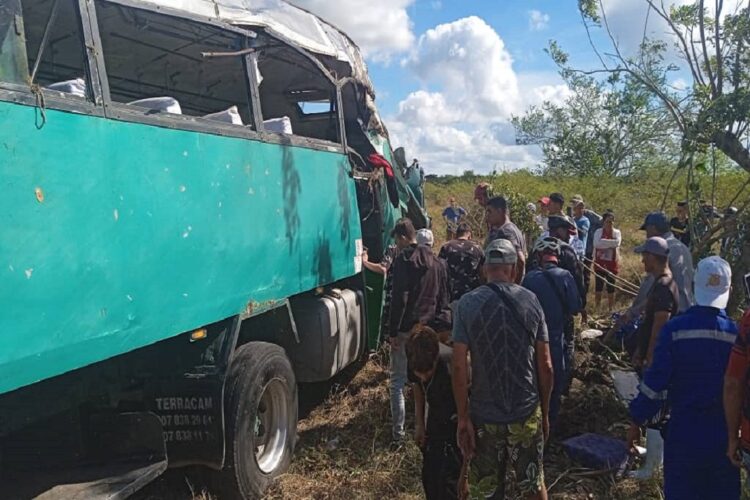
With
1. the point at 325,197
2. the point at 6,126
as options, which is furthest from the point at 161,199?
the point at 325,197

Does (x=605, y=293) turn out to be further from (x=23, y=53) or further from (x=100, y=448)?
(x=23, y=53)

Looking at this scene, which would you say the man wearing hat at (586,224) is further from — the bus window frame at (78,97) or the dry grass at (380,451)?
the bus window frame at (78,97)

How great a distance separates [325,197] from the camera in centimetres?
482

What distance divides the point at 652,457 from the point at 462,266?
2077 mm

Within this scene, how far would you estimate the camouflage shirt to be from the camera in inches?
213

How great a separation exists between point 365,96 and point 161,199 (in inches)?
149

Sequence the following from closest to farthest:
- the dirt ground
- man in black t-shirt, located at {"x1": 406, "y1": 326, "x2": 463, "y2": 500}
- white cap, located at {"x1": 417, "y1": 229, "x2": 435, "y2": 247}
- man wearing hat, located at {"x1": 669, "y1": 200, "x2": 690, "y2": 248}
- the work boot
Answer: man in black t-shirt, located at {"x1": 406, "y1": 326, "x2": 463, "y2": 500}, the dirt ground, the work boot, white cap, located at {"x1": 417, "y1": 229, "x2": 435, "y2": 247}, man wearing hat, located at {"x1": 669, "y1": 200, "x2": 690, "y2": 248}

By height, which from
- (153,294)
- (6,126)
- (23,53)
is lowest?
(153,294)

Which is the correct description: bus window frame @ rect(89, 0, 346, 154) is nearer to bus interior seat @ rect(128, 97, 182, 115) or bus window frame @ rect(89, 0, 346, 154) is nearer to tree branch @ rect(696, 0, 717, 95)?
bus interior seat @ rect(128, 97, 182, 115)

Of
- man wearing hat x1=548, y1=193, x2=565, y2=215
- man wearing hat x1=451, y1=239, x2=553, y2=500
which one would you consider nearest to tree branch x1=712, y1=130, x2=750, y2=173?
man wearing hat x1=548, y1=193, x2=565, y2=215

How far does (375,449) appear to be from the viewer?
471 cm

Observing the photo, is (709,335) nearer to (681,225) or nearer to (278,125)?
(278,125)

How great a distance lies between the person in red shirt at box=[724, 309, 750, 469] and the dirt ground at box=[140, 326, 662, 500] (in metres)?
1.43

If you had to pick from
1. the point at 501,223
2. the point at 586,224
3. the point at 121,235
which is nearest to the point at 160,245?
the point at 121,235
